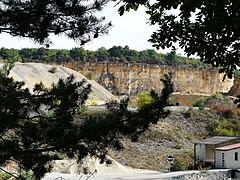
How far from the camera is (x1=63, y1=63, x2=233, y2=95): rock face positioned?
73.9 meters

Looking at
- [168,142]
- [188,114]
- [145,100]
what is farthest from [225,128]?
[145,100]

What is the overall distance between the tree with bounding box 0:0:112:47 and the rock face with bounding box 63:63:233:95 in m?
63.5

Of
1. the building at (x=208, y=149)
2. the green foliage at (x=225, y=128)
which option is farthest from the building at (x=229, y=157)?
the green foliage at (x=225, y=128)

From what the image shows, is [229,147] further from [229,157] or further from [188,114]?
[188,114]

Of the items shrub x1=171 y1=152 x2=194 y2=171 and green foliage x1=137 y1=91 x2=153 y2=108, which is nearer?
green foliage x1=137 y1=91 x2=153 y2=108

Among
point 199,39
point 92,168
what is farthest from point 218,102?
point 199,39

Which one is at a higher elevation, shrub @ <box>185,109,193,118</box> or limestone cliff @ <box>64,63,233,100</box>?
limestone cliff @ <box>64,63,233,100</box>

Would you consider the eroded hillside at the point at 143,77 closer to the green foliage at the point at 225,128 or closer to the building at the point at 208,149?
the green foliage at the point at 225,128

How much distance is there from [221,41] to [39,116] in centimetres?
433

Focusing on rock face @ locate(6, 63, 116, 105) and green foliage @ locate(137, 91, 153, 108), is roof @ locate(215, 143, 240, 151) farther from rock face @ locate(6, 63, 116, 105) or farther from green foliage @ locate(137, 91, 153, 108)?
rock face @ locate(6, 63, 116, 105)

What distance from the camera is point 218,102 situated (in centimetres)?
5341

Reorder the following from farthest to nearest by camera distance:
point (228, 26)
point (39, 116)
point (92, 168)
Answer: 1. point (92, 168)
2. point (39, 116)
3. point (228, 26)

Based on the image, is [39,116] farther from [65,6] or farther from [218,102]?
[218,102]

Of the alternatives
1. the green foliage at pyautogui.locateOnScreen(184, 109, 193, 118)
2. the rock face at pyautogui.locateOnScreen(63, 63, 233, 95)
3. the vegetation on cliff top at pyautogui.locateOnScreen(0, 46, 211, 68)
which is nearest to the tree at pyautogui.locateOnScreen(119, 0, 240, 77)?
the green foliage at pyautogui.locateOnScreen(184, 109, 193, 118)
